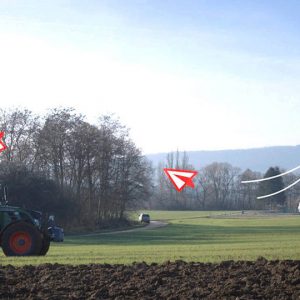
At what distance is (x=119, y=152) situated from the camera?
238 ft

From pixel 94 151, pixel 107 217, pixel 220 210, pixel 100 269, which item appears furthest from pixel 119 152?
pixel 100 269

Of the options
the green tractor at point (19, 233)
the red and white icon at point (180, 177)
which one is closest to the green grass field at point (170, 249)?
the green tractor at point (19, 233)


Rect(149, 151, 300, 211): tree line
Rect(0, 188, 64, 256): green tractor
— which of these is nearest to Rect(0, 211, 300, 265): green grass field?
Rect(0, 188, 64, 256): green tractor

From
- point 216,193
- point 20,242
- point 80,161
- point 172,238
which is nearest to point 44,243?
point 20,242

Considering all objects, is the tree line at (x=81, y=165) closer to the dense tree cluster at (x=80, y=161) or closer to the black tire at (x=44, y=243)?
the dense tree cluster at (x=80, y=161)

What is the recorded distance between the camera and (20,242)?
1908cm

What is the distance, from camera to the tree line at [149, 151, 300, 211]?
8606cm

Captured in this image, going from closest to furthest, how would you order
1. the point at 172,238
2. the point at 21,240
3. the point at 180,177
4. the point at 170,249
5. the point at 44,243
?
the point at 21,240
the point at 180,177
the point at 44,243
the point at 170,249
the point at 172,238

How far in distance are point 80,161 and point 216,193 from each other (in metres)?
33.3

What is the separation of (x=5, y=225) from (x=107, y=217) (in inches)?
2335

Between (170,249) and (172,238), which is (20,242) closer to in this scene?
(170,249)

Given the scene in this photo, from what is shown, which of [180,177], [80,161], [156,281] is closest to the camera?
[156,281]

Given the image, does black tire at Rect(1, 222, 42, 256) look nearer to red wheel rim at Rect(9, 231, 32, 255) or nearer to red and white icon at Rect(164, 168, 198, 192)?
red wheel rim at Rect(9, 231, 32, 255)

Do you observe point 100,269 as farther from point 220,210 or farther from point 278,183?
point 220,210
